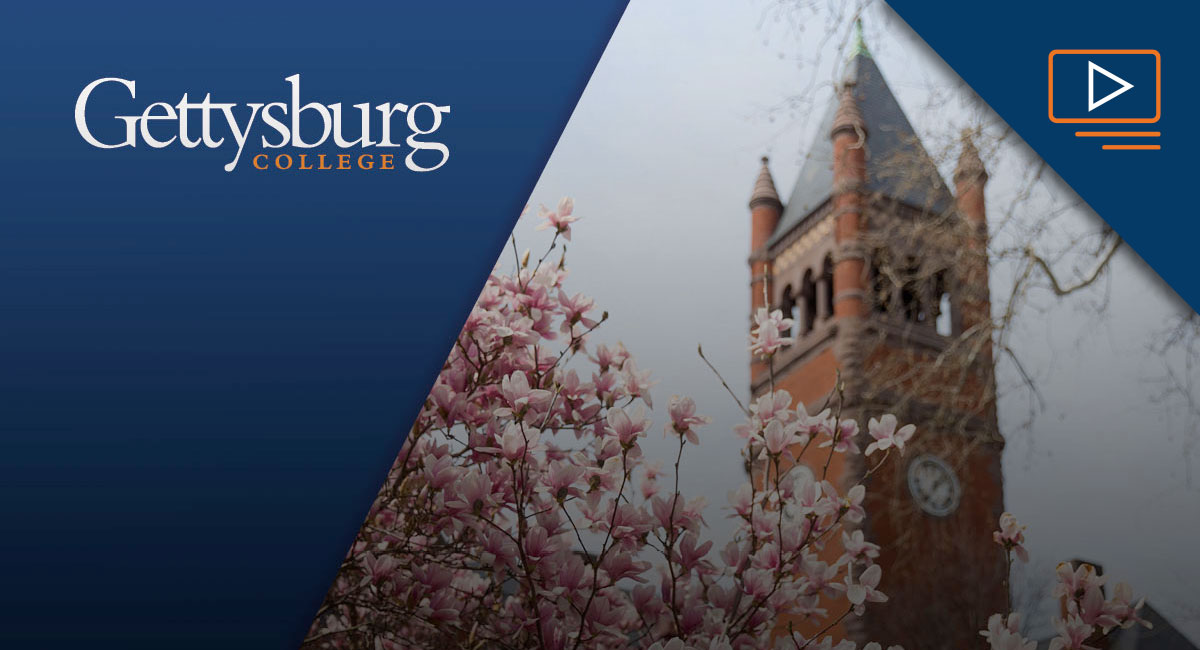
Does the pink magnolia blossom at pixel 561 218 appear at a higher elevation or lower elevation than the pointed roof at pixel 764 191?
lower

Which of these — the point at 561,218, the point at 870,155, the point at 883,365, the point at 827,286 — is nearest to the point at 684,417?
the point at 561,218

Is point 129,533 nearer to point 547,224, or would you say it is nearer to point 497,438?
point 497,438

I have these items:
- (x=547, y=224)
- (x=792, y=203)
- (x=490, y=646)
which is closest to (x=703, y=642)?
(x=490, y=646)

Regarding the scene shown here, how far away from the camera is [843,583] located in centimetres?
172

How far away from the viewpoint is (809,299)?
16.2 m

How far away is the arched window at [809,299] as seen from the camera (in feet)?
52.7

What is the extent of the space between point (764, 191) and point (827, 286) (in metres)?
3.01

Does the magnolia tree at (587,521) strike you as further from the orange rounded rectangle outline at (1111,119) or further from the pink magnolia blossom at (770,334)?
the orange rounded rectangle outline at (1111,119)

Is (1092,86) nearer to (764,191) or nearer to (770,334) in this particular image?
(770,334)

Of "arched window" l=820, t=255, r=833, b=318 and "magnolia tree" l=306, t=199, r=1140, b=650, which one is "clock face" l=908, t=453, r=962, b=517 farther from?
"magnolia tree" l=306, t=199, r=1140, b=650

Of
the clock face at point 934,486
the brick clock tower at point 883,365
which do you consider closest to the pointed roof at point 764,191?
the brick clock tower at point 883,365

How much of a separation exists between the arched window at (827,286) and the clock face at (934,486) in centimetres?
272

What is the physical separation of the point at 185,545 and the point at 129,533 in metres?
0.11

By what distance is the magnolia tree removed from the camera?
1.58 metres
